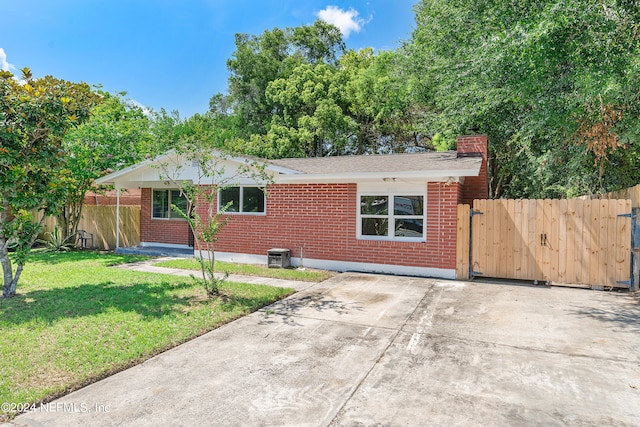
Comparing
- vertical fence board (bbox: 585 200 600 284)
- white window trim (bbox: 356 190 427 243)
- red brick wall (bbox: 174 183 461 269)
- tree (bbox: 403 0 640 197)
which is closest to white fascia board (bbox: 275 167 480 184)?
red brick wall (bbox: 174 183 461 269)

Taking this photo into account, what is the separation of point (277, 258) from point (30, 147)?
611 centimetres

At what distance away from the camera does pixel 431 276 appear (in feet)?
31.1

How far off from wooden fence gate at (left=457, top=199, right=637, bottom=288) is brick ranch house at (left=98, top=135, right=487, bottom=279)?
0.61m

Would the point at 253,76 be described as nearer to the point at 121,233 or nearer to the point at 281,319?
the point at 121,233

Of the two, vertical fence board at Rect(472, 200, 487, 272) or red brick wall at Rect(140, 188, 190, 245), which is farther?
red brick wall at Rect(140, 188, 190, 245)

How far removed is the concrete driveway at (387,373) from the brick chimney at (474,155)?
516cm

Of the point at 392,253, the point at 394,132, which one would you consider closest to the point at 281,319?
the point at 392,253

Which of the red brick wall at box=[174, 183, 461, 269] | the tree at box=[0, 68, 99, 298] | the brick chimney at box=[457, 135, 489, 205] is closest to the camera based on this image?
the tree at box=[0, 68, 99, 298]

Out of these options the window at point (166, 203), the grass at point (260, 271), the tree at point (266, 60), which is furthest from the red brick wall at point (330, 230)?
the tree at point (266, 60)

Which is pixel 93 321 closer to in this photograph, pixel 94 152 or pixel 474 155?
pixel 474 155

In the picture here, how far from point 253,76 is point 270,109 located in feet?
10.1

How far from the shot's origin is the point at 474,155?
1115 centimetres

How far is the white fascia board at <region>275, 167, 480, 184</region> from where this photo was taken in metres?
8.76

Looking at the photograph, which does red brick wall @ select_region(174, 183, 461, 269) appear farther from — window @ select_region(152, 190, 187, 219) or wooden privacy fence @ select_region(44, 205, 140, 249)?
wooden privacy fence @ select_region(44, 205, 140, 249)
